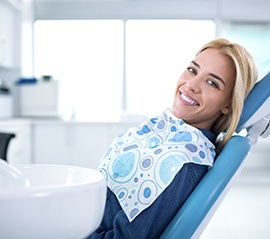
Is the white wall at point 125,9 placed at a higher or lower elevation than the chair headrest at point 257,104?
higher

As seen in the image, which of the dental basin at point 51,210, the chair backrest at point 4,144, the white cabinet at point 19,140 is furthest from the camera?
the white cabinet at point 19,140

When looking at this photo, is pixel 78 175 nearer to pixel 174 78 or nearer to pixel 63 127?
pixel 63 127

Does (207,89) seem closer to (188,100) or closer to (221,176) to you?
(188,100)

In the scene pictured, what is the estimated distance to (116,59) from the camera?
490 centimetres

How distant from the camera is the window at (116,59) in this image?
4840 millimetres

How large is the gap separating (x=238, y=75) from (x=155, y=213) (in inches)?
17.7

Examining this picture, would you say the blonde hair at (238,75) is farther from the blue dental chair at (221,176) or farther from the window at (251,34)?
the window at (251,34)

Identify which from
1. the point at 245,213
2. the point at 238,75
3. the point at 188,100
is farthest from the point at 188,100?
the point at 245,213

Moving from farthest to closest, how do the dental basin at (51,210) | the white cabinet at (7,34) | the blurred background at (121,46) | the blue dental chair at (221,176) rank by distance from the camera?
the blurred background at (121,46) < the white cabinet at (7,34) < the blue dental chair at (221,176) < the dental basin at (51,210)

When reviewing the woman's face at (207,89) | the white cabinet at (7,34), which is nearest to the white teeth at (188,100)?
the woman's face at (207,89)

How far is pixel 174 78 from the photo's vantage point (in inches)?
193

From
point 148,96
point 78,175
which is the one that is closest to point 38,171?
point 78,175

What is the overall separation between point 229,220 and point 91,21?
3.08 m

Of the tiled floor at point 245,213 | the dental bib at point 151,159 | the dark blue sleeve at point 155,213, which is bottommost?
the tiled floor at point 245,213
